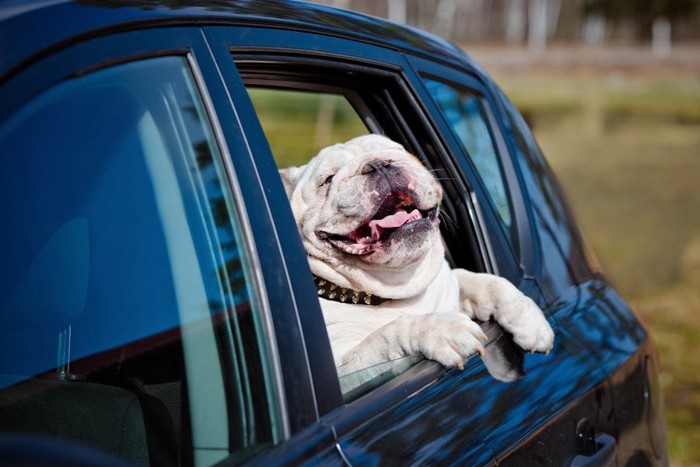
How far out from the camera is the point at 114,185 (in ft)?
6.01

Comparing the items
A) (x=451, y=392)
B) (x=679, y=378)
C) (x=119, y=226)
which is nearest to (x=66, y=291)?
(x=119, y=226)

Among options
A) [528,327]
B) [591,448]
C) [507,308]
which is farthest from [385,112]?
[591,448]

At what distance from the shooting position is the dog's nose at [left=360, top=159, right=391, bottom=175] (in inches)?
106

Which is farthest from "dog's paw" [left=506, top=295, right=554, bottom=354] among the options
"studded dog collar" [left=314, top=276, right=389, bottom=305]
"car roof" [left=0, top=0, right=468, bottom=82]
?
"car roof" [left=0, top=0, right=468, bottom=82]

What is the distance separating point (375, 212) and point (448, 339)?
63 centimetres

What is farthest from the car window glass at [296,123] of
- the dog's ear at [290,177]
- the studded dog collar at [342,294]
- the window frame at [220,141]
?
the window frame at [220,141]

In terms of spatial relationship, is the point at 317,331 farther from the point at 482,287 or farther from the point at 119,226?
the point at 482,287

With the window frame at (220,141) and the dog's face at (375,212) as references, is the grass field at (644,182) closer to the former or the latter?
the dog's face at (375,212)

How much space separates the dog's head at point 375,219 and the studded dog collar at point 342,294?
0.10 ft

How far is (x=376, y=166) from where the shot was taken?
A: 106 inches

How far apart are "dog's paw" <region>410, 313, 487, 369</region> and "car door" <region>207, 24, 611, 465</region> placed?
0.03 m

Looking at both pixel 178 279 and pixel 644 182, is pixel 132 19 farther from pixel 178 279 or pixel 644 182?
pixel 644 182

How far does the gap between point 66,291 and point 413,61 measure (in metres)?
1.20

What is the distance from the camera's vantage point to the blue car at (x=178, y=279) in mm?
1611
